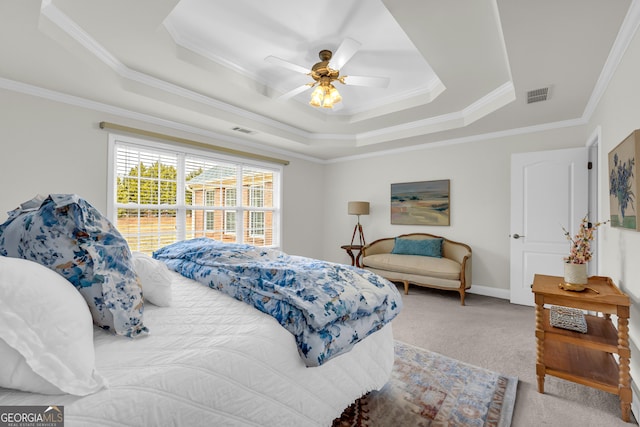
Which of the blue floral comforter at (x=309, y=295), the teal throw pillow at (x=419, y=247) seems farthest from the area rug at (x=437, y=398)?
the teal throw pillow at (x=419, y=247)

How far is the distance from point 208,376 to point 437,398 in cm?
158

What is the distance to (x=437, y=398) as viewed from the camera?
1873 millimetres

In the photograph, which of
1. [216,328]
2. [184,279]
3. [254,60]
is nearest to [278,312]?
[216,328]

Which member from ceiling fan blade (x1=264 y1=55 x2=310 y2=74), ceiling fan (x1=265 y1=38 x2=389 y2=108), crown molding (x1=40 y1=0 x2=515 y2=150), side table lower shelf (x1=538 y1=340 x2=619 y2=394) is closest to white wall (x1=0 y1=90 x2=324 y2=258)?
crown molding (x1=40 y1=0 x2=515 y2=150)

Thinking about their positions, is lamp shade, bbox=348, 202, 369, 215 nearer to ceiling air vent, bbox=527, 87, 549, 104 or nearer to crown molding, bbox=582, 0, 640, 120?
ceiling air vent, bbox=527, 87, 549, 104

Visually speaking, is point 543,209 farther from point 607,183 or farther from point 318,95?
point 318,95

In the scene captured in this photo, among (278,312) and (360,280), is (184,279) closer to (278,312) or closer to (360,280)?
(278,312)

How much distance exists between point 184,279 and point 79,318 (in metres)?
1.01

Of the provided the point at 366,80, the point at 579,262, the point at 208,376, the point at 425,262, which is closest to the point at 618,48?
the point at 579,262

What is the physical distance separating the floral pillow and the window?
2.57m

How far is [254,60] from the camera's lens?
296cm

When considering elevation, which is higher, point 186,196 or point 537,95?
point 537,95

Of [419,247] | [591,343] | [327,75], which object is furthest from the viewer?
[419,247]

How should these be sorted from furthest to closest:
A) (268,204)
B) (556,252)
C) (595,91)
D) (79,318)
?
(268,204)
(556,252)
(595,91)
(79,318)
